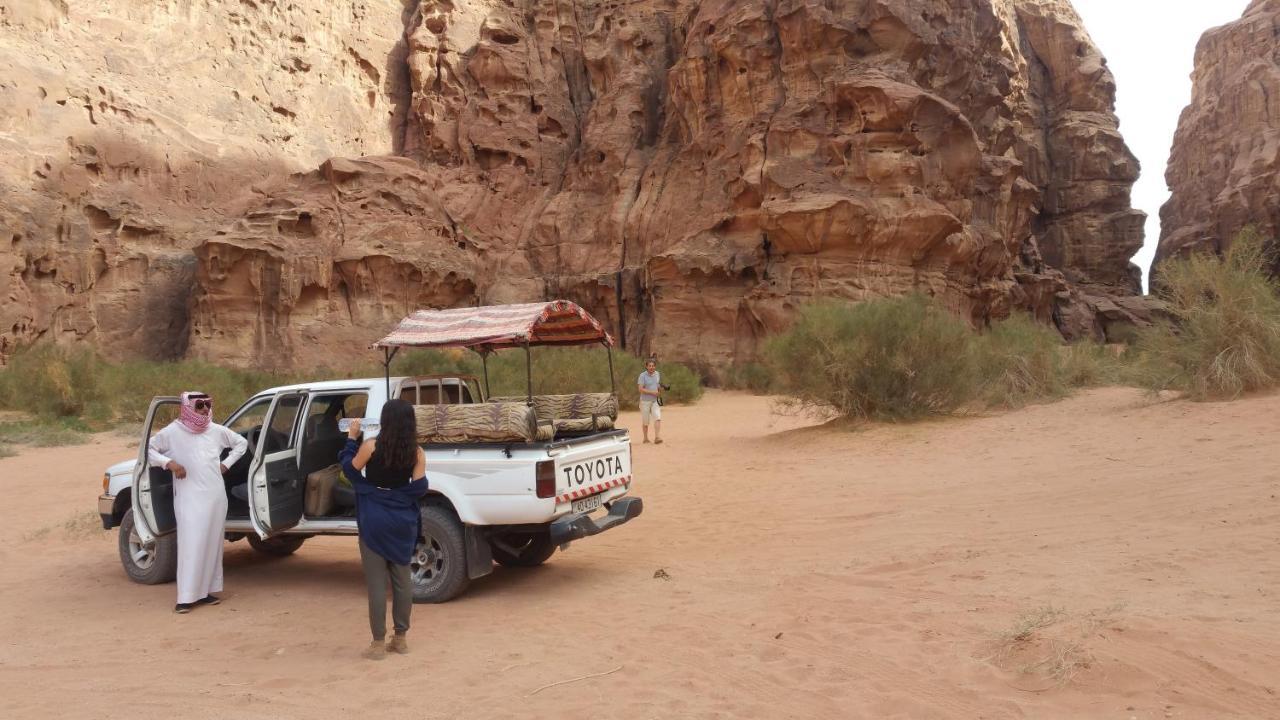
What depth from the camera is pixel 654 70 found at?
40.6 metres

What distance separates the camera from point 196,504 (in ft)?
17.9

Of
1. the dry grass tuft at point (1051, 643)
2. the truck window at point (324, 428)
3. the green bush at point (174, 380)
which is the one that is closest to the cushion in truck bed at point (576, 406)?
the truck window at point (324, 428)

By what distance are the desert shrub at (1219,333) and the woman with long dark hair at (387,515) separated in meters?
12.4

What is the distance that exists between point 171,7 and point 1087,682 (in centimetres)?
4549

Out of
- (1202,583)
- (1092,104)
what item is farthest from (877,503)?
(1092,104)

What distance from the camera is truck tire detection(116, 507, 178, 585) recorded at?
6094mm

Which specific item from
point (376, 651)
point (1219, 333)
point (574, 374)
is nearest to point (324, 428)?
point (376, 651)

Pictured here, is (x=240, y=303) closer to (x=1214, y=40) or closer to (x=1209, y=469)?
(x=1209, y=469)

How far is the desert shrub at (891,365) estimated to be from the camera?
1441 centimetres

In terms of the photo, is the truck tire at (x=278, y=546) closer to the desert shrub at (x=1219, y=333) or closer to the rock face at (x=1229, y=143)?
the desert shrub at (x=1219, y=333)

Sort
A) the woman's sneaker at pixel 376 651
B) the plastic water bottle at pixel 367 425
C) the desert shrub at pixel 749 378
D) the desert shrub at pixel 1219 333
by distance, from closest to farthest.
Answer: the woman's sneaker at pixel 376 651 → the plastic water bottle at pixel 367 425 → the desert shrub at pixel 1219 333 → the desert shrub at pixel 749 378

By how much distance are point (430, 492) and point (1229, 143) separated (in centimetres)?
6733

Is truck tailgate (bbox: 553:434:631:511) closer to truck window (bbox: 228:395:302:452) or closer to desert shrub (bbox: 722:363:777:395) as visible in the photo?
truck window (bbox: 228:395:302:452)

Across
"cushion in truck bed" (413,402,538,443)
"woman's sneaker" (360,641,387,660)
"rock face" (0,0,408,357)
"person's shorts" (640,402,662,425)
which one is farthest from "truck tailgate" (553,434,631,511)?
"rock face" (0,0,408,357)
